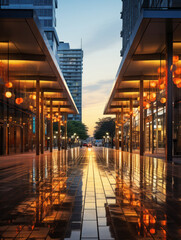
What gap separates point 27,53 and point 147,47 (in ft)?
23.9

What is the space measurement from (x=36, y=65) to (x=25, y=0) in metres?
66.3

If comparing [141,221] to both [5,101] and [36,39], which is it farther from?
[5,101]

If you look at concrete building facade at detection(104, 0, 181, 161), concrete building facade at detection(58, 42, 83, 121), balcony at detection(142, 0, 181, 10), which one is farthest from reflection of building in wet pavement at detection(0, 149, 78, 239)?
concrete building facade at detection(58, 42, 83, 121)

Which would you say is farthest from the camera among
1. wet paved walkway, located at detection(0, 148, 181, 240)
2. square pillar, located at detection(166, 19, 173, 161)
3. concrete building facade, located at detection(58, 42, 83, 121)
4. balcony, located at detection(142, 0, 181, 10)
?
concrete building facade, located at detection(58, 42, 83, 121)

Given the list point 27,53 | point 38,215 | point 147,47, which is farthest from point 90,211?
point 27,53

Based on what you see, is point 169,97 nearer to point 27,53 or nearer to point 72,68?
point 27,53

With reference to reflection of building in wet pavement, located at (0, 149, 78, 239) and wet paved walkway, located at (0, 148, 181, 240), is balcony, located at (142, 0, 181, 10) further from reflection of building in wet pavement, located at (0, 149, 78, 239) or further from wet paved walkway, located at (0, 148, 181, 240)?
→ reflection of building in wet pavement, located at (0, 149, 78, 239)

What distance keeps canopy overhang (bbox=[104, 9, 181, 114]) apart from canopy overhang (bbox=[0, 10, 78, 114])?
4893mm

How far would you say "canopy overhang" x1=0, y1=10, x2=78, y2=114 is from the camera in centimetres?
1208

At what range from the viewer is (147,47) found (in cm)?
1584

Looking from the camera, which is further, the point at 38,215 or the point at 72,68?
the point at 72,68

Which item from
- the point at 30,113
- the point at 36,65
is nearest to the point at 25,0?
the point at 30,113

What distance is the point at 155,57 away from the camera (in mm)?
17125

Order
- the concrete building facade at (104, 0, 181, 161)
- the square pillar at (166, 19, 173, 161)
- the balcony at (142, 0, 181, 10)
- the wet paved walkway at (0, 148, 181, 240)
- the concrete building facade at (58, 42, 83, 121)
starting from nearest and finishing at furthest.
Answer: the wet paved walkway at (0, 148, 181, 240) → the concrete building facade at (104, 0, 181, 161) → the balcony at (142, 0, 181, 10) → the square pillar at (166, 19, 173, 161) → the concrete building facade at (58, 42, 83, 121)
